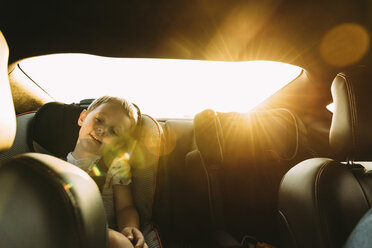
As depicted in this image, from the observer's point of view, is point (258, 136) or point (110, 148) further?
point (258, 136)

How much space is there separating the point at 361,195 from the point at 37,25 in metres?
1.56

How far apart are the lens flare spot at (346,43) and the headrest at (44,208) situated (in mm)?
1351

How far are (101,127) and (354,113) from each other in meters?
1.16

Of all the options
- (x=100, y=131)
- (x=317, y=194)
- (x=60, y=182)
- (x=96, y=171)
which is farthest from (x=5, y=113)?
(x=317, y=194)

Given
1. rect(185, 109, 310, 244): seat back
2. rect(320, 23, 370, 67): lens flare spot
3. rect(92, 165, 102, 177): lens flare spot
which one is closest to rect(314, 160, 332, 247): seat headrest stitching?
rect(320, 23, 370, 67): lens flare spot

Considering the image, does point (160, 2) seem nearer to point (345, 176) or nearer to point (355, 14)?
point (355, 14)

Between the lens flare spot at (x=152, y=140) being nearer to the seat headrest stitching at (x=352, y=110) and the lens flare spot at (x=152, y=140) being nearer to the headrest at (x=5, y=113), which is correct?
the headrest at (x=5, y=113)

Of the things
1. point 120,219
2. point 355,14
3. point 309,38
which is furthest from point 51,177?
point 355,14

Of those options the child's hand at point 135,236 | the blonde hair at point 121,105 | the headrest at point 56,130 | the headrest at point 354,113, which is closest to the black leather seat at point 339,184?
the headrest at point 354,113

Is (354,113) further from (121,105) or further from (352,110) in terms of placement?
(121,105)

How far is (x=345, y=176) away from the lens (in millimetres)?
1108

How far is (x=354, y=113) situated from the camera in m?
1.06

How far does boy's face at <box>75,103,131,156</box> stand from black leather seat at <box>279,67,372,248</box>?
0.90 meters

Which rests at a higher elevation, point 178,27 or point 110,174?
point 178,27
